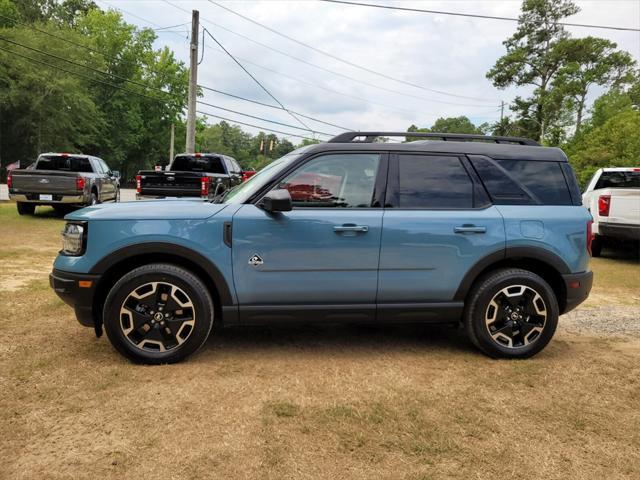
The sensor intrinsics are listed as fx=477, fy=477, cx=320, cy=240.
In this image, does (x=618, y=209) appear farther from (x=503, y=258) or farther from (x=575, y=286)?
(x=503, y=258)

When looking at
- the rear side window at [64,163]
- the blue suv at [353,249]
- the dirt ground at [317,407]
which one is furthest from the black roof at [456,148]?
the rear side window at [64,163]

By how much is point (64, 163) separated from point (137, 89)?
38397mm

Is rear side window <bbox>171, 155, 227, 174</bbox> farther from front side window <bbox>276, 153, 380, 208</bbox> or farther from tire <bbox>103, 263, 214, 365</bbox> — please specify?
tire <bbox>103, 263, 214, 365</bbox>

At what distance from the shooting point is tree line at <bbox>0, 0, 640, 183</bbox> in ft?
112

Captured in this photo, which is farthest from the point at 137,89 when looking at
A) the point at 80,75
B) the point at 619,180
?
the point at 619,180

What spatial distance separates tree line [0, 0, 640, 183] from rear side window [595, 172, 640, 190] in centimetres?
1729

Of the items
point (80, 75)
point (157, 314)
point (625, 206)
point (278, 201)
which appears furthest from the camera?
point (80, 75)

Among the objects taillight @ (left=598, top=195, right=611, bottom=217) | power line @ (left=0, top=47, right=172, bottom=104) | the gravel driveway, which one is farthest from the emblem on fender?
power line @ (left=0, top=47, right=172, bottom=104)

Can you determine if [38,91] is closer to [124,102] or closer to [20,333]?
[124,102]

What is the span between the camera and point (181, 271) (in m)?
3.67

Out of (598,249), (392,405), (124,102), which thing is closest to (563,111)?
(598,249)

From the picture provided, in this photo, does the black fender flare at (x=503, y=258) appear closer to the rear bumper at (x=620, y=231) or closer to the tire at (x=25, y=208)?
the rear bumper at (x=620, y=231)

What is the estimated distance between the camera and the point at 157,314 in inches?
144

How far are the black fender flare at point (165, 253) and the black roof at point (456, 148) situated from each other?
1.22 metres
